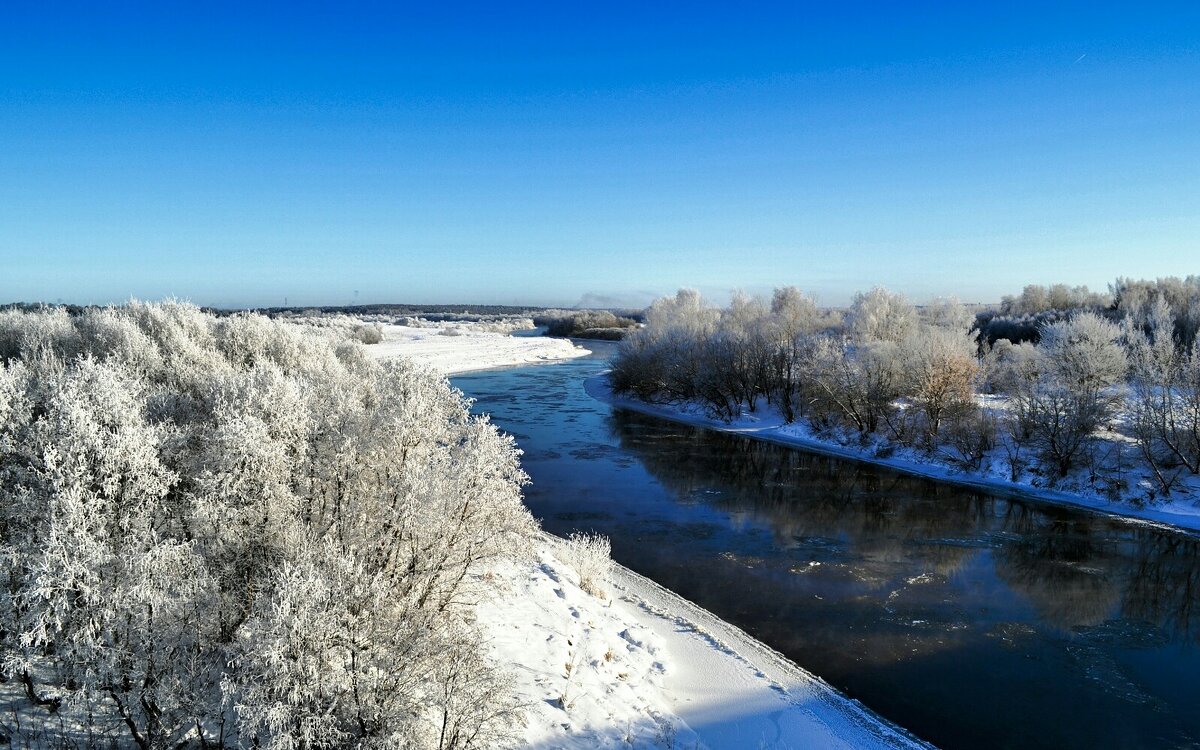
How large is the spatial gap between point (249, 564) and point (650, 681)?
249 inches

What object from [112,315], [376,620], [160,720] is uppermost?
[112,315]

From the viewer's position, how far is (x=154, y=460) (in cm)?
709

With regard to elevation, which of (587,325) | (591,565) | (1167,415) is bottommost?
(591,565)

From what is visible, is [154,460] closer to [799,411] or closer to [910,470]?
[910,470]

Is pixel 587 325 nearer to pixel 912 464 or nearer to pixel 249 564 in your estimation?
pixel 912 464

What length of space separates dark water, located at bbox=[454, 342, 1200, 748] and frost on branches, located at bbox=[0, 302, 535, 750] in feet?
22.8

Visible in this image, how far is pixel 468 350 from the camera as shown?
71062 millimetres

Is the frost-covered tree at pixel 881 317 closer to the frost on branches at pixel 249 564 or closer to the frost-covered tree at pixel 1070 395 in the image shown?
the frost-covered tree at pixel 1070 395

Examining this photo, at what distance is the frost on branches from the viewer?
618cm

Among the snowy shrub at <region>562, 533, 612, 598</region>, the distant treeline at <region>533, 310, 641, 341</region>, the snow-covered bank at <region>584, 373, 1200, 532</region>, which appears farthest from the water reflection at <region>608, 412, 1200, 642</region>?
the distant treeline at <region>533, 310, 641, 341</region>

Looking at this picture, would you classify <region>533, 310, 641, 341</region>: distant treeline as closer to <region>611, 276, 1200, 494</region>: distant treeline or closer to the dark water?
<region>611, 276, 1200, 494</region>: distant treeline

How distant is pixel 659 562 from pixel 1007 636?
24.5 feet

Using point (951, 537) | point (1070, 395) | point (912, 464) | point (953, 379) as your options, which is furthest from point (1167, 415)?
point (951, 537)

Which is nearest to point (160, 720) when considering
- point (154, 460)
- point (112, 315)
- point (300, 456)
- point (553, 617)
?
point (154, 460)
